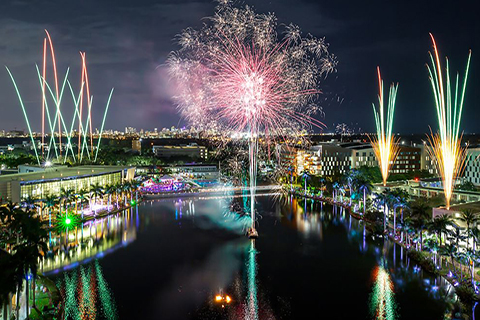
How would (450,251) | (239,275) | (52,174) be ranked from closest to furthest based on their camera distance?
(450,251)
(239,275)
(52,174)

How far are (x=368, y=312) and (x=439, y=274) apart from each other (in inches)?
200

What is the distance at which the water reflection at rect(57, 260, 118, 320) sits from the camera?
44.8 ft

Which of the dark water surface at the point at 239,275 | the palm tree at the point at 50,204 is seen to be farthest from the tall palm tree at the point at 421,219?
the palm tree at the point at 50,204

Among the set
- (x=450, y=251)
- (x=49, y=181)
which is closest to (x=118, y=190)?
(x=49, y=181)

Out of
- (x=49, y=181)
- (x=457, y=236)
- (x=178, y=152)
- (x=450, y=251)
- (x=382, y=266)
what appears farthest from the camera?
(x=178, y=152)

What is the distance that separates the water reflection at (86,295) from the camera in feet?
44.8

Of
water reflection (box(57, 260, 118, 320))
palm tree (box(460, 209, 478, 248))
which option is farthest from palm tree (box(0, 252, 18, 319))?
palm tree (box(460, 209, 478, 248))

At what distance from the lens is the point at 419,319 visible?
1324 centimetres

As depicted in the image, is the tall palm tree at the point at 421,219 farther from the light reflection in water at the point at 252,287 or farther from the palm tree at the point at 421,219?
the light reflection in water at the point at 252,287

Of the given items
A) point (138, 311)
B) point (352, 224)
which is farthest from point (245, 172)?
point (138, 311)

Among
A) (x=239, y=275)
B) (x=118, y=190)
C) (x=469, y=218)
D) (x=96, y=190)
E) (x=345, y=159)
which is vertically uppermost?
(x=345, y=159)

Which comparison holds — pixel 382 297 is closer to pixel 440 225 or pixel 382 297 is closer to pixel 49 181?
pixel 440 225

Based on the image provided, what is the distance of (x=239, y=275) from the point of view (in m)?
17.3

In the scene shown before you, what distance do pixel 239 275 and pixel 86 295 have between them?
6.32 metres
